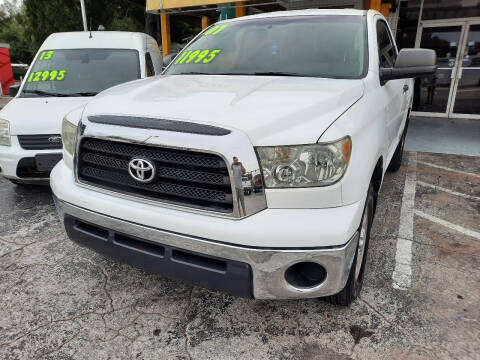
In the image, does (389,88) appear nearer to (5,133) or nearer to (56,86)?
(5,133)

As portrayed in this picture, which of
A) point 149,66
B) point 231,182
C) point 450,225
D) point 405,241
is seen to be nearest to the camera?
point 231,182

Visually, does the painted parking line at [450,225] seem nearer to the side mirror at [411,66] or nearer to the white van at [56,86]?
the side mirror at [411,66]

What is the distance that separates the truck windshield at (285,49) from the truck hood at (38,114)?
140 centimetres

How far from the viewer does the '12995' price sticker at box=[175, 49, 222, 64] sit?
319 centimetres

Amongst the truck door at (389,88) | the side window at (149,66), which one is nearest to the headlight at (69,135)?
the truck door at (389,88)

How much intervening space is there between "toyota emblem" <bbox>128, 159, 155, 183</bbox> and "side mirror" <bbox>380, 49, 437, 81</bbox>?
1804mm

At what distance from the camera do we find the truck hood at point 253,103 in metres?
1.79

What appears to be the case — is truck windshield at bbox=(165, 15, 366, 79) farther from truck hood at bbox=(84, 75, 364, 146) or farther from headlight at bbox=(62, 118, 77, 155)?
headlight at bbox=(62, 118, 77, 155)

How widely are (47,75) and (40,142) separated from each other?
1438 millimetres

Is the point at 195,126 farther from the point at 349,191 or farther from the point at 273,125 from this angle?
the point at 349,191

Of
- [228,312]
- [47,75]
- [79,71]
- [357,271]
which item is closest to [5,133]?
[47,75]

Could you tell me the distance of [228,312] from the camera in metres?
2.36

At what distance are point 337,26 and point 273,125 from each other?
1.64 metres

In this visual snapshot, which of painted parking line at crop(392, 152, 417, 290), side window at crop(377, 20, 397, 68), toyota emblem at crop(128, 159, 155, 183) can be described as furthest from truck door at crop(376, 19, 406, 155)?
toyota emblem at crop(128, 159, 155, 183)
